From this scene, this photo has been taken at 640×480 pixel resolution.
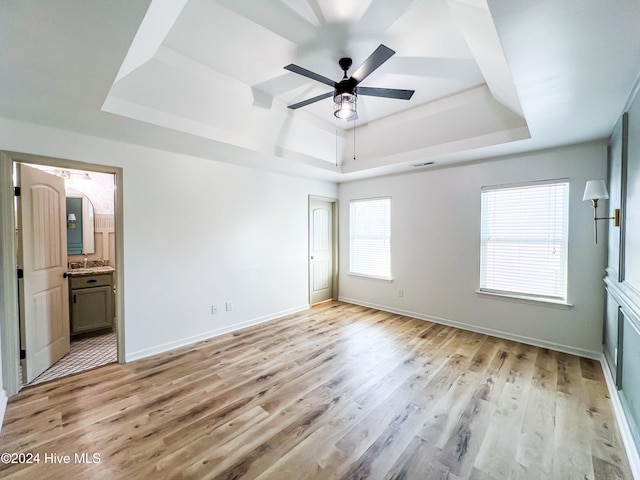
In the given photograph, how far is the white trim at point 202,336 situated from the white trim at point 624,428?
3.80 metres

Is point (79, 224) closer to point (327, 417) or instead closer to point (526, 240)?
point (327, 417)

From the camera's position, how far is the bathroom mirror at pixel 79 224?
409cm

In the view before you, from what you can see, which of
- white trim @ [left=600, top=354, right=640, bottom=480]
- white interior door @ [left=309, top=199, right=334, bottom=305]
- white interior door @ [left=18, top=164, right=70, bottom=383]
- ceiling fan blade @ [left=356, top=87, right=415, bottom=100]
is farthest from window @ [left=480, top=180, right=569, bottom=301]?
white interior door @ [left=18, top=164, right=70, bottom=383]

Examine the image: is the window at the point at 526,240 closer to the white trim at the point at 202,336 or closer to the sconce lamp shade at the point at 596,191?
the sconce lamp shade at the point at 596,191

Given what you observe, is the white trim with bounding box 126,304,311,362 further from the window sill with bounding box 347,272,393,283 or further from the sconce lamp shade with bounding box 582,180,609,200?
the sconce lamp shade with bounding box 582,180,609,200

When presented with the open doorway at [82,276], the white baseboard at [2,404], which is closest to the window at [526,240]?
the open doorway at [82,276]

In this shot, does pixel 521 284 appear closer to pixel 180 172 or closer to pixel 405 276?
pixel 405 276

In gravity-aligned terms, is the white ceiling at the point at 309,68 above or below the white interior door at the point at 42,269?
above

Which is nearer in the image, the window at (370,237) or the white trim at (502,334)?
the white trim at (502,334)

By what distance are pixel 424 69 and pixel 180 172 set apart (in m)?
3.01

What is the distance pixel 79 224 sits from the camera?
416cm

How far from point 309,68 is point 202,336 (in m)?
3.45

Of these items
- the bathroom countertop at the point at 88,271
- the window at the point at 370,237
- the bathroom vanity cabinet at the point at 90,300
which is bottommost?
the bathroom vanity cabinet at the point at 90,300

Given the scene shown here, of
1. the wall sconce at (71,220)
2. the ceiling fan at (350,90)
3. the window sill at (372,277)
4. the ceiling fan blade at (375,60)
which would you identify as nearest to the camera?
the ceiling fan blade at (375,60)
